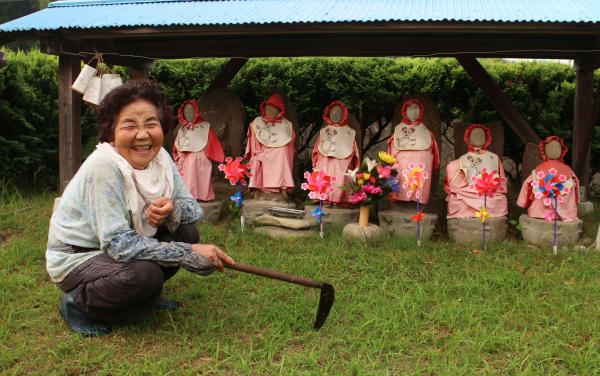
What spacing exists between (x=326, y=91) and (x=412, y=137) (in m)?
2.38

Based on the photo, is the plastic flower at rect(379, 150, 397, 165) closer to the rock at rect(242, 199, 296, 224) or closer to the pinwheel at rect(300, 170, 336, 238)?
the pinwheel at rect(300, 170, 336, 238)

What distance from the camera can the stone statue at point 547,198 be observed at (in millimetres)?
5047

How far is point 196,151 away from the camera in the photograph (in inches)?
238

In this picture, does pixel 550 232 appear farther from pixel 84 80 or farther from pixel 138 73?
pixel 138 73

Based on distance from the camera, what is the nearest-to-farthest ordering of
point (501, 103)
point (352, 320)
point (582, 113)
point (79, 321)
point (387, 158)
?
point (79, 321), point (352, 320), point (387, 158), point (501, 103), point (582, 113)

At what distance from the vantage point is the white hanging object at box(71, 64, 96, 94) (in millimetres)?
5387

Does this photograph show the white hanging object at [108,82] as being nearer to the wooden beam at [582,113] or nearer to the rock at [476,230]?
the rock at [476,230]

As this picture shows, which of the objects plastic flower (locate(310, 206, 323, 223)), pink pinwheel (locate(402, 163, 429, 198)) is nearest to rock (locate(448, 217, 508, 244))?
pink pinwheel (locate(402, 163, 429, 198))

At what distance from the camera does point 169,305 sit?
3664mm

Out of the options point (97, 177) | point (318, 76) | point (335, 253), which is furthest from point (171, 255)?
point (318, 76)

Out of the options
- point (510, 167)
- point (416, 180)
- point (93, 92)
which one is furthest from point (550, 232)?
point (93, 92)

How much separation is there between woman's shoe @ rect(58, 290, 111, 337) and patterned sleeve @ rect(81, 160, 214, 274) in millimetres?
466

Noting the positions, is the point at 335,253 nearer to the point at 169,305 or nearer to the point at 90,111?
the point at 169,305

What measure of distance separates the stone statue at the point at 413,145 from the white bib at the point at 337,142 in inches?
16.4
